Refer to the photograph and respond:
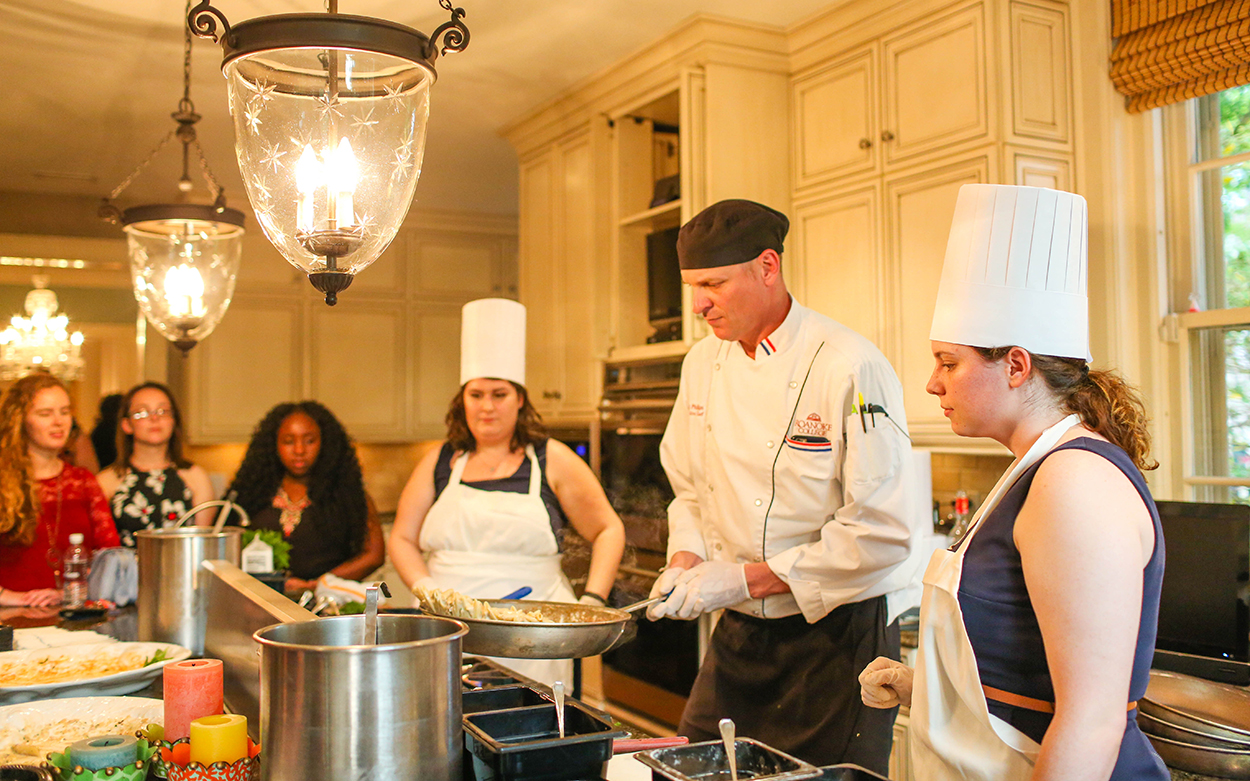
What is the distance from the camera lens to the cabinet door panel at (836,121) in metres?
3.20

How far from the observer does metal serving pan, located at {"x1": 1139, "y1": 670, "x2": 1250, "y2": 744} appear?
1.65 metres

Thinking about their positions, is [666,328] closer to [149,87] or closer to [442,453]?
[442,453]

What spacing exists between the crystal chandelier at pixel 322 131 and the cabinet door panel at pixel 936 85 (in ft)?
6.68

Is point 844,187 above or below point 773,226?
above

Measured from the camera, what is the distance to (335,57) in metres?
1.25

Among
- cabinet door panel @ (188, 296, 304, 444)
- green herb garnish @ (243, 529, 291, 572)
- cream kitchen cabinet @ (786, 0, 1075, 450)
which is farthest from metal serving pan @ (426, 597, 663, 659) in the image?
cabinet door panel @ (188, 296, 304, 444)

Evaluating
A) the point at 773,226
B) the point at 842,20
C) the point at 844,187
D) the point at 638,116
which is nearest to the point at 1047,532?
the point at 773,226

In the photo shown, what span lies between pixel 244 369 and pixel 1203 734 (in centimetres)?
530

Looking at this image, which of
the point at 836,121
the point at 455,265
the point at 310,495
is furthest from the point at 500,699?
the point at 455,265

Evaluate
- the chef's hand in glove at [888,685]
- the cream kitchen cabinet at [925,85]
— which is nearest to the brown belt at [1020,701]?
the chef's hand in glove at [888,685]

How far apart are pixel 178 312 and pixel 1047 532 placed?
7.15 ft

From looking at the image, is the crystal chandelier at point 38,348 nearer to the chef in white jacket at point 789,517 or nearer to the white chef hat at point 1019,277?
the chef in white jacket at point 789,517

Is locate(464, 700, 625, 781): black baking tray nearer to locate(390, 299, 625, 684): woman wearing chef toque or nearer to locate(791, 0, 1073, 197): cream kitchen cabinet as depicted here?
locate(390, 299, 625, 684): woman wearing chef toque

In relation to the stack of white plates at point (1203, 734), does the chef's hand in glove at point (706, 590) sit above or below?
above
